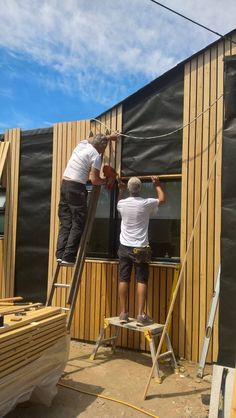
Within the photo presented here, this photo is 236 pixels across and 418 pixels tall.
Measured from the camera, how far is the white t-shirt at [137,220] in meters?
5.35

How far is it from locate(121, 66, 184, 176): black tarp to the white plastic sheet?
2734 mm

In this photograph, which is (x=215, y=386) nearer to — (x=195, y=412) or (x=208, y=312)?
(x=195, y=412)

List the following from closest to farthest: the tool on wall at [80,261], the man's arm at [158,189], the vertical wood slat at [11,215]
Result: the tool on wall at [80,261], the man's arm at [158,189], the vertical wood slat at [11,215]

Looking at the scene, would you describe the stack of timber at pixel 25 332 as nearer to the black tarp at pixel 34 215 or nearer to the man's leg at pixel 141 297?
the man's leg at pixel 141 297

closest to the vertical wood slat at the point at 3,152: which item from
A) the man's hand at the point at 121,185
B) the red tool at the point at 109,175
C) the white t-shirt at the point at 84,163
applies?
the white t-shirt at the point at 84,163

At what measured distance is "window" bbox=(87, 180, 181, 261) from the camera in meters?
5.75

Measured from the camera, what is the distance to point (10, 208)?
7109 millimetres

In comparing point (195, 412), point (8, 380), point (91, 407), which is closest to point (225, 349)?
point (195, 412)

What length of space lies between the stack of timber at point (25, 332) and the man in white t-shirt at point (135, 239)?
1.20 m

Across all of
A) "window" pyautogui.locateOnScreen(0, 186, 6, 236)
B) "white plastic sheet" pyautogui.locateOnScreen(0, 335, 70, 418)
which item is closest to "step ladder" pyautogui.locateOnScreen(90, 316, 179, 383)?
"white plastic sheet" pyautogui.locateOnScreen(0, 335, 70, 418)

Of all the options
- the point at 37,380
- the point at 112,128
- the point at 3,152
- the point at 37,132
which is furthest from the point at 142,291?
the point at 3,152

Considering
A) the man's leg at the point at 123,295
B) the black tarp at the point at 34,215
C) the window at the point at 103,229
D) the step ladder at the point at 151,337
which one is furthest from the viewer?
the black tarp at the point at 34,215

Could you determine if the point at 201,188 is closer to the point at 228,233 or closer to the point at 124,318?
the point at 228,233

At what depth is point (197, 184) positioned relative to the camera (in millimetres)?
5523
